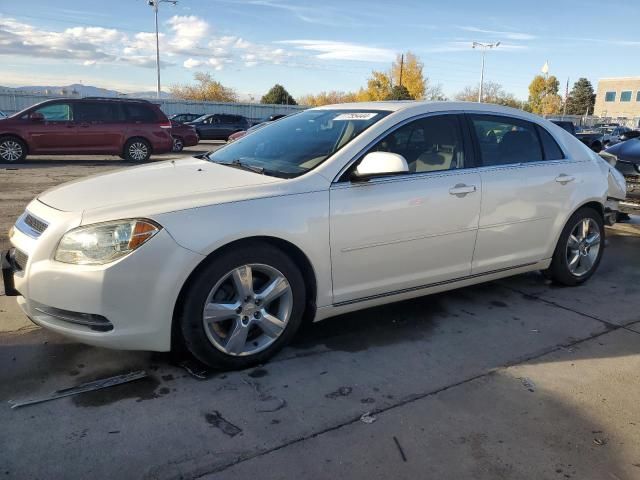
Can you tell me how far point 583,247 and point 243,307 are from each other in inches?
134

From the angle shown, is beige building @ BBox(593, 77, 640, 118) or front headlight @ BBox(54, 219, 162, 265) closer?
front headlight @ BBox(54, 219, 162, 265)

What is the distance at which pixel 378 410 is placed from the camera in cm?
294

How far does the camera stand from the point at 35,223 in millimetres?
3217

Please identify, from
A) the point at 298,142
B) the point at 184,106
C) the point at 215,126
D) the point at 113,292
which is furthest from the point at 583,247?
the point at 184,106

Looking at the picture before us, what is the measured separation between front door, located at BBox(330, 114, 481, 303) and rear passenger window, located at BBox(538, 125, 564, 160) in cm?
101

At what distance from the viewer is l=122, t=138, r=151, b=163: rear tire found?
15.3 meters

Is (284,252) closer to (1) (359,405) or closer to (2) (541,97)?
(1) (359,405)

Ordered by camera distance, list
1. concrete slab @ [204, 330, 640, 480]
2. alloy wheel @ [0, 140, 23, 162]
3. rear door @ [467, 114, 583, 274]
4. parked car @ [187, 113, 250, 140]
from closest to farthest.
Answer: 1. concrete slab @ [204, 330, 640, 480]
2. rear door @ [467, 114, 583, 274]
3. alloy wheel @ [0, 140, 23, 162]
4. parked car @ [187, 113, 250, 140]

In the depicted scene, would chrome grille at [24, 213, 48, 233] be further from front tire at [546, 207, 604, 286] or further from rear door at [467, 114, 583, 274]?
front tire at [546, 207, 604, 286]

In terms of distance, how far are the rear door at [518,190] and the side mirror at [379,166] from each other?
97cm

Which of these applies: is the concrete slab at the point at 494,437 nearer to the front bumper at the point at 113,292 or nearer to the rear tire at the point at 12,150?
the front bumper at the point at 113,292

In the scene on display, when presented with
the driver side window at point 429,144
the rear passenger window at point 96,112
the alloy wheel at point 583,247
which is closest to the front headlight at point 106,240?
the driver side window at point 429,144

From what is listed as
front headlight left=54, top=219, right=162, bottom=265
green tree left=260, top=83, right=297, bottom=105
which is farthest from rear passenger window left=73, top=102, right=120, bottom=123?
green tree left=260, top=83, right=297, bottom=105

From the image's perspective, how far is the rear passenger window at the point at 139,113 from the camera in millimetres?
15312
